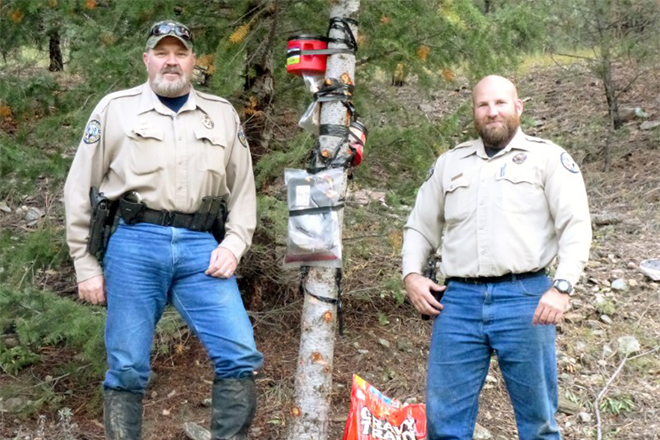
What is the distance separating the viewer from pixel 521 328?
3625 mm

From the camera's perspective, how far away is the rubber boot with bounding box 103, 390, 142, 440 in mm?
3674

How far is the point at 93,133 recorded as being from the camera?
3.77m

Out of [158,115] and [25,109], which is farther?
[25,109]

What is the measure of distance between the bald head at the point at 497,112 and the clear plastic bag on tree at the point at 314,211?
32.1 inches

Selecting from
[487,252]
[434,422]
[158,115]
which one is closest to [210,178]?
[158,115]

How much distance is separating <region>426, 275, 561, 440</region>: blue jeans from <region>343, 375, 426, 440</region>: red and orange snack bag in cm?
56

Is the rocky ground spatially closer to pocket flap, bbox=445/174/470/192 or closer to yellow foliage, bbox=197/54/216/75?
pocket flap, bbox=445/174/470/192

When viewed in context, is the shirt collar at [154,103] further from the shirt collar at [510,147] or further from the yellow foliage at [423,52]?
the yellow foliage at [423,52]

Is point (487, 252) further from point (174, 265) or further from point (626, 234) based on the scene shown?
point (626, 234)

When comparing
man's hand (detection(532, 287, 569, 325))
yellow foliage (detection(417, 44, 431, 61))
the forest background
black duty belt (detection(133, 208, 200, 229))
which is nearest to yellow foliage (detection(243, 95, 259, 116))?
the forest background

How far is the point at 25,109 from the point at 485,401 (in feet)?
12.9

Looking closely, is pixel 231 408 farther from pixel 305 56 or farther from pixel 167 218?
pixel 305 56

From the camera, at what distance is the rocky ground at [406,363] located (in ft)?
17.6

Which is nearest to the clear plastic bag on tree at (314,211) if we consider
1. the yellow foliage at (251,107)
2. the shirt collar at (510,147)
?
the shirt collar at (510,147)
